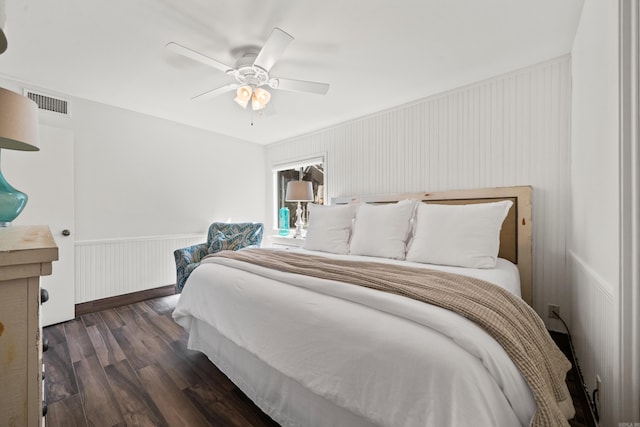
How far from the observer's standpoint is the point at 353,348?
103cm

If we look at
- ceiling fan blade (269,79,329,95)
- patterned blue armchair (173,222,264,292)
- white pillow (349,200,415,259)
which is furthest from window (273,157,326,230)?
ceiling fan blade (269,79,329,95)

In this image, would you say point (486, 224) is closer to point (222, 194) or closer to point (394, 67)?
point (394, 67)

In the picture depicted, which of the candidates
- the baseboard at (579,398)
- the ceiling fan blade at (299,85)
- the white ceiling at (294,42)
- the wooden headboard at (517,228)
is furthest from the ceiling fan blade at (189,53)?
the baseboard at (579,398)

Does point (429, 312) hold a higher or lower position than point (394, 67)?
lower

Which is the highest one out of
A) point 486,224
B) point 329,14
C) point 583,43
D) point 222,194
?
point 329,14

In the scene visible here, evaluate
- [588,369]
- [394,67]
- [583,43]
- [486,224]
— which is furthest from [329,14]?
[588,369]

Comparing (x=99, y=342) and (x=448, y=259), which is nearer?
(x=448, y=259)

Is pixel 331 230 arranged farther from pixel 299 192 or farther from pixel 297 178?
pixel 297 178

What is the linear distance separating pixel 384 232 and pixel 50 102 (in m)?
3.57

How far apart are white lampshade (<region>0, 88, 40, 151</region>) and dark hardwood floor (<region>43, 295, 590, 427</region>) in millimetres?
1465

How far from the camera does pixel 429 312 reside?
0.99m

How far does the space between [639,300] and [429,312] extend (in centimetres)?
66

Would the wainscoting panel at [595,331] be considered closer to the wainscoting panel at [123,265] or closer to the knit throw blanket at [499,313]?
the knit throw blanket at [499,313]

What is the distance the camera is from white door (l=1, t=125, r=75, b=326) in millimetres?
2588
